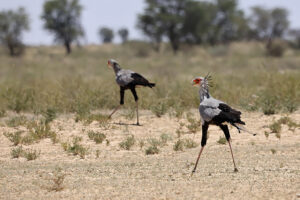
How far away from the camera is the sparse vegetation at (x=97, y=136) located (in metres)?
8.65

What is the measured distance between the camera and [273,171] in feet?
20.7

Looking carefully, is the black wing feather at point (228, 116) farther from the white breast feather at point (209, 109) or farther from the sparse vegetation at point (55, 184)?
the sparse vegetation at point (55, 184)

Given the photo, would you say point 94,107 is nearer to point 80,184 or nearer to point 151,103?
Result: point 151,103

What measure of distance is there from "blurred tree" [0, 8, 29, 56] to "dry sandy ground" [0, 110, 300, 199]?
30.9 meters

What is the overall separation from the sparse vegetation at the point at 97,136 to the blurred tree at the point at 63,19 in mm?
37426

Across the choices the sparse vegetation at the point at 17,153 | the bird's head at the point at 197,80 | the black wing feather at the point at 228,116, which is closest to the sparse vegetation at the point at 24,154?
the sparse vegetation at the point at 17,153

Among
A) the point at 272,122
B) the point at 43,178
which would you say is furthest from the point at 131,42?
the point at 43,178

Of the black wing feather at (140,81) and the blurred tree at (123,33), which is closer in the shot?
the black wing feather at (140,81)

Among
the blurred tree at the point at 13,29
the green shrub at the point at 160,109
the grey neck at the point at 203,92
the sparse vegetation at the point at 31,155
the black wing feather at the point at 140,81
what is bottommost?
the sparse vegetation at the point at 31,155

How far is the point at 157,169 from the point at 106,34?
237 ft

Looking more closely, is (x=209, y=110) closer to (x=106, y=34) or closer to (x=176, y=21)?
(x=176, y=21)

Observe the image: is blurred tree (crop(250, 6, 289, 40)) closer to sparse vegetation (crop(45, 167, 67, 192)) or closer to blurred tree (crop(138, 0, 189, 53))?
blurred tree (crop(138, 0, 189, 53))

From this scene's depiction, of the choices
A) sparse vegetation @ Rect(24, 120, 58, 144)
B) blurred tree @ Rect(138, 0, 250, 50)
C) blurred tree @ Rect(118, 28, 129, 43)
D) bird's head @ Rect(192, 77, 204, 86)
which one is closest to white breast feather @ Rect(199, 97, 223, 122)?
bird's head @ Rect(192, 77, 204, 86)

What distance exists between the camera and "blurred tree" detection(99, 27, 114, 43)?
77562 millimetres
